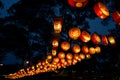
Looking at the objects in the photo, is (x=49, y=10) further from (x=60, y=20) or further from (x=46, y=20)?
(x=60, y=20)

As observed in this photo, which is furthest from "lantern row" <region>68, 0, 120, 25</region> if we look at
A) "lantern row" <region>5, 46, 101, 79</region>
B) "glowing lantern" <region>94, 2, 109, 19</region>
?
"lantern row" <region>5, 46, 101, 79</region>

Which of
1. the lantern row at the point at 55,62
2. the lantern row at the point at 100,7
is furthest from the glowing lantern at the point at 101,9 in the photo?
the lantern row at the point at 55,62

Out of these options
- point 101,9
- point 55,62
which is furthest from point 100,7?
point 55,62

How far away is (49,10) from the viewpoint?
32.5 m

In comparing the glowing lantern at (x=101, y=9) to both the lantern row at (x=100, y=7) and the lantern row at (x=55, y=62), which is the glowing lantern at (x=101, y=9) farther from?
the lantern row at (x=55, y=62)

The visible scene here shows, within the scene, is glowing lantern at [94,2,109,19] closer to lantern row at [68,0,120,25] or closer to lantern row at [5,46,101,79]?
lantern row at [68,0,120,25]

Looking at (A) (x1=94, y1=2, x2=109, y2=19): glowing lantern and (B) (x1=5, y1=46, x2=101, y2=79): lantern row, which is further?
(B) (x1=5, y1=46, x2=101, y2=79): lantern row

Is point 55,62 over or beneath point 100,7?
beneath

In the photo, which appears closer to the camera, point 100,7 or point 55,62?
point 100,7

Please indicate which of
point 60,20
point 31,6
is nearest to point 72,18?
point 31,6

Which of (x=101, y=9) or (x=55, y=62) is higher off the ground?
(x=101, y=9)

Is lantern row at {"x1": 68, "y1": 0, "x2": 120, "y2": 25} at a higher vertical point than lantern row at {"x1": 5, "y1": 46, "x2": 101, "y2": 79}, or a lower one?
higher

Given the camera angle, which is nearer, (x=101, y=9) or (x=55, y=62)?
(x=101, y=9)

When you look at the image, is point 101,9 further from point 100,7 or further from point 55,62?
point 55,62
